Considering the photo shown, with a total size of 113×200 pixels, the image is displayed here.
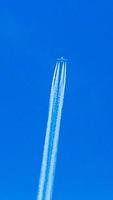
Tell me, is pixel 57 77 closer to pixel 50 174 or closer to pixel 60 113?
pixel 60 113

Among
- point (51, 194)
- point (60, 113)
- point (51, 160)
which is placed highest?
point (60, 113)

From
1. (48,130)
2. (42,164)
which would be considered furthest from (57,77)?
(42,164)

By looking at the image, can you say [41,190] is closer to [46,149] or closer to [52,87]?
[46,149]

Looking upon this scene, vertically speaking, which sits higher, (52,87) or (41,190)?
(52,87)

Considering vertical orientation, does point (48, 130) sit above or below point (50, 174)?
above

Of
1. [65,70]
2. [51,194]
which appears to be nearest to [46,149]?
[51,194]

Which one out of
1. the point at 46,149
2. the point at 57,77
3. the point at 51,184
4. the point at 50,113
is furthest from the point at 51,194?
the point at 57,77

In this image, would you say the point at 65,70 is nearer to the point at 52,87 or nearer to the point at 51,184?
the point at 52,87
